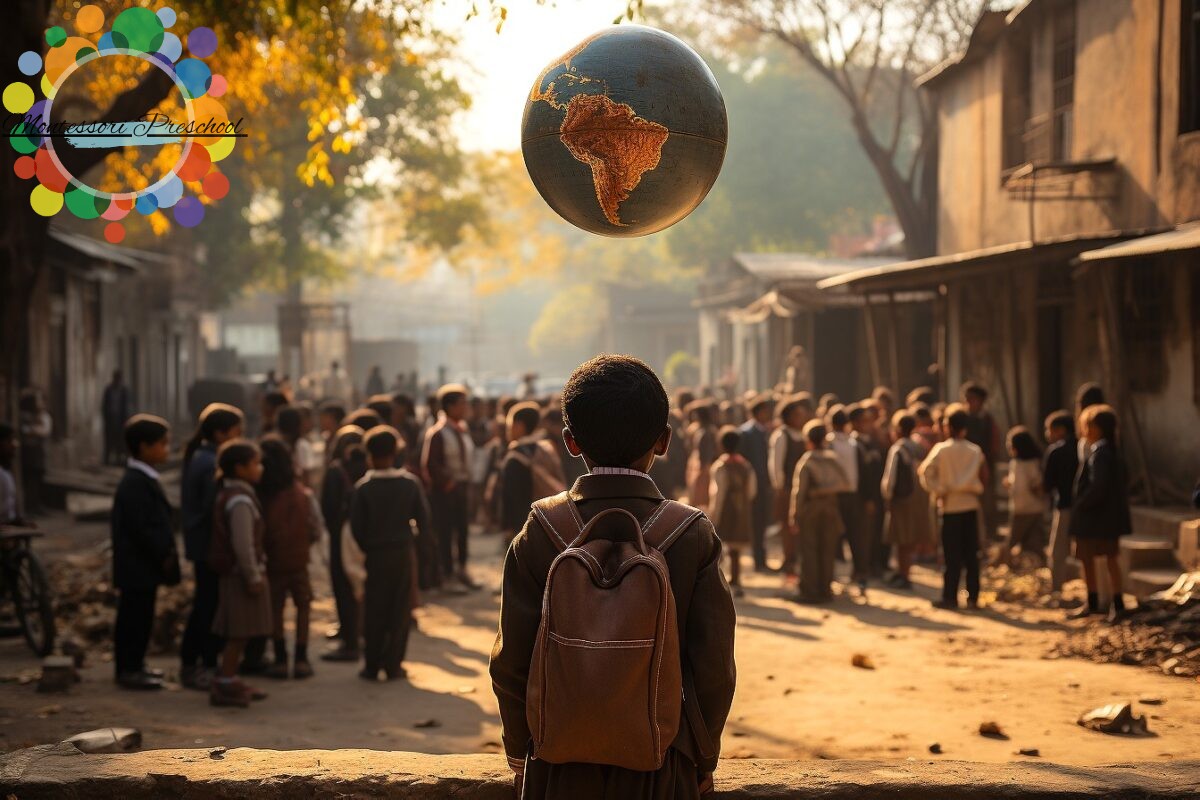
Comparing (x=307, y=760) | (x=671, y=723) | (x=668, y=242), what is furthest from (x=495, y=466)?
(x=668, y=242)

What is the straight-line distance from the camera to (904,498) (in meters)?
11.9

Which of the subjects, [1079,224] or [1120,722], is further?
[1079,224]

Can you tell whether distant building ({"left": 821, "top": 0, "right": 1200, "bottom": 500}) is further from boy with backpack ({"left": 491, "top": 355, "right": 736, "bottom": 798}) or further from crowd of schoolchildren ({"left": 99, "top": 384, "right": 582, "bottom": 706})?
boy with backpack ({"left": 491, "top": 355, "right": 736, "bottom": 798})

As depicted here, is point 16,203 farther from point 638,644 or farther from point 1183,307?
point 1183,307

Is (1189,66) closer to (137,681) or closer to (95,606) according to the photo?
(137,681)

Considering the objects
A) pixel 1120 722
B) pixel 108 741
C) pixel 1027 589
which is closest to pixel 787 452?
pixel 1027 589

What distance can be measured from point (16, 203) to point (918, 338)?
56.8ft

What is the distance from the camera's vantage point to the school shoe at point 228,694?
25.2 ft

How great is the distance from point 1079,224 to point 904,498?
5.80 metres

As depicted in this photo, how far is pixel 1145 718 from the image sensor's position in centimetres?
686

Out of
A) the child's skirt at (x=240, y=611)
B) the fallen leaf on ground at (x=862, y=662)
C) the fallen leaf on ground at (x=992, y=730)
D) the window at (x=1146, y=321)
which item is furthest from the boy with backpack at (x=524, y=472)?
the window at (x=1146, y=321)

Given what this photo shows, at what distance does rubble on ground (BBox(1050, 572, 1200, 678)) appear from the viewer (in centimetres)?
858

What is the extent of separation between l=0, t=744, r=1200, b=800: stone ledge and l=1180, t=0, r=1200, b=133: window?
10.5 m

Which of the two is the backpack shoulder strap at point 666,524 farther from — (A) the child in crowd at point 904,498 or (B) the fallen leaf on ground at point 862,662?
(A) the child in crowd at point 904,498
